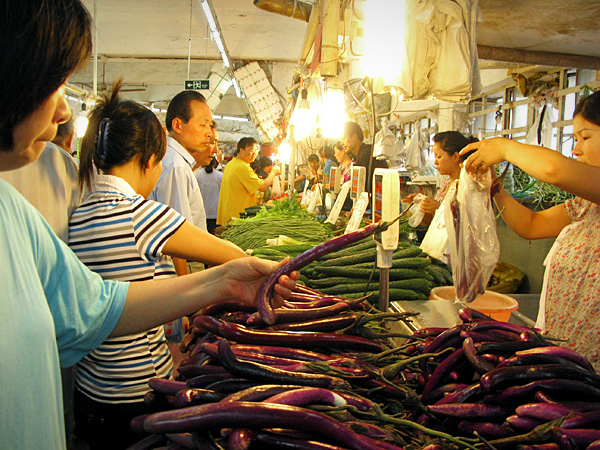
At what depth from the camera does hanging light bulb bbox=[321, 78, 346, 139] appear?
5.14m

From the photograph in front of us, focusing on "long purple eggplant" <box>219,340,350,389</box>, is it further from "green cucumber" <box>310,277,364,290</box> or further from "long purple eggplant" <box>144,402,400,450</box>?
"green cucumber" <box>310,277,364,290</box>

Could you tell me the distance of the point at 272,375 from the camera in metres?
1.31

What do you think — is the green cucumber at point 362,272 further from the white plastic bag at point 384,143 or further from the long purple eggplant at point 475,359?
the white plastic bag at point 384,143

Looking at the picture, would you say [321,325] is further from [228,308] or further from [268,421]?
[268,421]

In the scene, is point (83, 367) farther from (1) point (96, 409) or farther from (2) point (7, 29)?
(2) point (7, 29)

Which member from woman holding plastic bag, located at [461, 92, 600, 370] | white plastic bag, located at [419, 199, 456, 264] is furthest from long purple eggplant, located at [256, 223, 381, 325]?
white plastic bag, located at [419, 199, 456, 264]

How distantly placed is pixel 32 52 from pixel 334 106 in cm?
452

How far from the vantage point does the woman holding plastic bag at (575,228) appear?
2045 mm

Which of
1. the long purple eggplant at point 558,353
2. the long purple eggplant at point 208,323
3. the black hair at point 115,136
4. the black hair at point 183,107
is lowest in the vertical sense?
the long purple eggplant at point 208,323

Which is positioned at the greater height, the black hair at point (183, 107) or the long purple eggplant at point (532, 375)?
the black hair at point (183, 107)

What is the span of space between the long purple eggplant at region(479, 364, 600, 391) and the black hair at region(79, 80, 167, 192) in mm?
1807

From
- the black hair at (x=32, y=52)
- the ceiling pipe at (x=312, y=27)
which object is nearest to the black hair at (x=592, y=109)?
the black hair at (x=32, y=52)

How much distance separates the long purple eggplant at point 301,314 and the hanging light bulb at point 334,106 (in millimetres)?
3805

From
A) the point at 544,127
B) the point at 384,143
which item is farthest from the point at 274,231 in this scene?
the point at 544,127
